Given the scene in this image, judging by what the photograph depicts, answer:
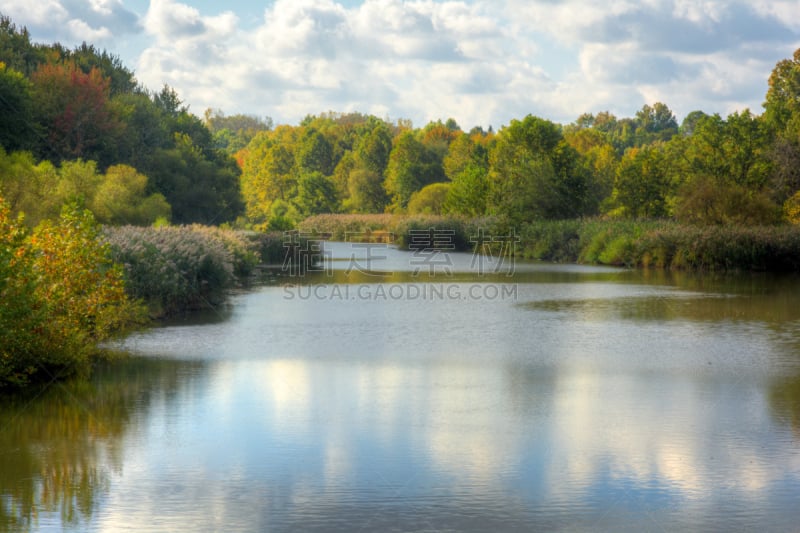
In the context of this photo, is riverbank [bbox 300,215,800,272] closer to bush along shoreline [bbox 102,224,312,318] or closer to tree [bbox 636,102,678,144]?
bush along shoreline [bbox 102,224,312,318]

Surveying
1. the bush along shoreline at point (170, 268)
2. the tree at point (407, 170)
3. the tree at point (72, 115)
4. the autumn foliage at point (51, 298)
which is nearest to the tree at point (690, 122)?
the tree at point (407, 170)

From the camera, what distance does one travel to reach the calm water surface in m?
6.53

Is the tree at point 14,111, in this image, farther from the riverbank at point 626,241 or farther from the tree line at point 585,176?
the riverbank at point 626,241

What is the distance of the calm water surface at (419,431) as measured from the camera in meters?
6.53

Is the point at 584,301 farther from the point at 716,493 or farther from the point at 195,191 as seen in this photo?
the point at 195,191

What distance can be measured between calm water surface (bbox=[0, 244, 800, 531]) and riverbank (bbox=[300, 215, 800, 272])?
1664 centimetres

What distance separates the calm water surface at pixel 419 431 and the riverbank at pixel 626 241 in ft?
54.6

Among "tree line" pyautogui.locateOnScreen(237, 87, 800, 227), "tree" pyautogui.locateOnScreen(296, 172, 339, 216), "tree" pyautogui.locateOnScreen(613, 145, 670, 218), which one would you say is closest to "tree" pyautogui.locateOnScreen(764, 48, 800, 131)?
"tree line" pyautogui.locateOnScreen(237, 87, 800, 227)

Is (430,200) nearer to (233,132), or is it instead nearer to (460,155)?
(460,155)

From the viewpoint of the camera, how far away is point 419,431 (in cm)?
893

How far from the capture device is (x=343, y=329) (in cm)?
1731

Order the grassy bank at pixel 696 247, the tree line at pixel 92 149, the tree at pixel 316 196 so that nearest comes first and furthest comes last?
the tree line at pixel 92 149, the grassy bank at pixel 696 247, the tree at pixel 316 196

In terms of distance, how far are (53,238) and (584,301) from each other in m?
14.2

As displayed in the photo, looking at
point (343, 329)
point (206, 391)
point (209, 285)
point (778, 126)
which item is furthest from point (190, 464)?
point (778, 126)
